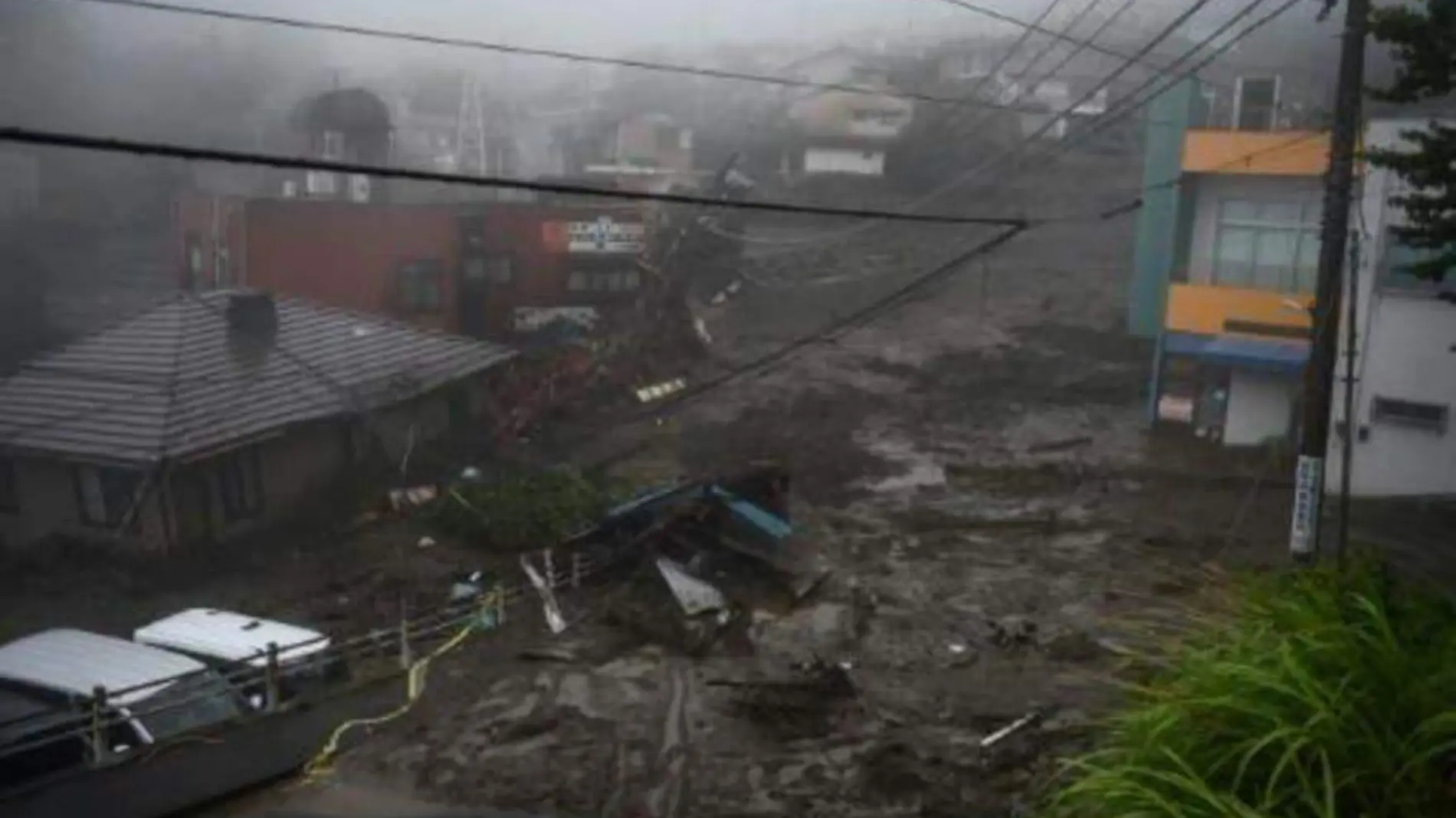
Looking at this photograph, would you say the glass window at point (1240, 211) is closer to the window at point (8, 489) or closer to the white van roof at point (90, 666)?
the white van roof at point (90, 666)

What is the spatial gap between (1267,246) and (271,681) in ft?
64.5

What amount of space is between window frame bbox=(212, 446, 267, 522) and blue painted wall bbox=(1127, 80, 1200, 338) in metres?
17.1

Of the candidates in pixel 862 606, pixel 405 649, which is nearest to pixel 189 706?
pixel 405 649

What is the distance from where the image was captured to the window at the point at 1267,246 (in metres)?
22.0

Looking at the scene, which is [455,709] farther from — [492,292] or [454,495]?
[492,292]

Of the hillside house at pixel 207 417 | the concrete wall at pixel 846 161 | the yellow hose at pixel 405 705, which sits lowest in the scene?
the yellow hose at pixel 405 705

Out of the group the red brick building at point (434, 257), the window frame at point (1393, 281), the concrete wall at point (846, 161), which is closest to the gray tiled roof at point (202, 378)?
the red brick building at point (434, 257)

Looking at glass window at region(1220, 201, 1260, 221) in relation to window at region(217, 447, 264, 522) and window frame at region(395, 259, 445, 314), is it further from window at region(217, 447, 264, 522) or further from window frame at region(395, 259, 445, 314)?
window at region(217, 447, 264, 522)

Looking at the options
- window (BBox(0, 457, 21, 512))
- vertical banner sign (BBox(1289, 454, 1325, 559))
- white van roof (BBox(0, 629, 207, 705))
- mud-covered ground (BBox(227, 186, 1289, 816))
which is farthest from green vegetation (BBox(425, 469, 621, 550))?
vertical banner sign (BBox(1289, 454, 1325, 559))

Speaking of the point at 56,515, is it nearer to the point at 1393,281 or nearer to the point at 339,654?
the point at 339,654

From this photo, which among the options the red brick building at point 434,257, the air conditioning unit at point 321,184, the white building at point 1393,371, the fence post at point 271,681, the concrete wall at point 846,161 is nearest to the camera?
the fence post at point 271,681

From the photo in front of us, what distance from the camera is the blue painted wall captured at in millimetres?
24205

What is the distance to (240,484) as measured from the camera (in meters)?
17.3

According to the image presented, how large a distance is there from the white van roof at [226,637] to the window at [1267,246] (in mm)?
18477
